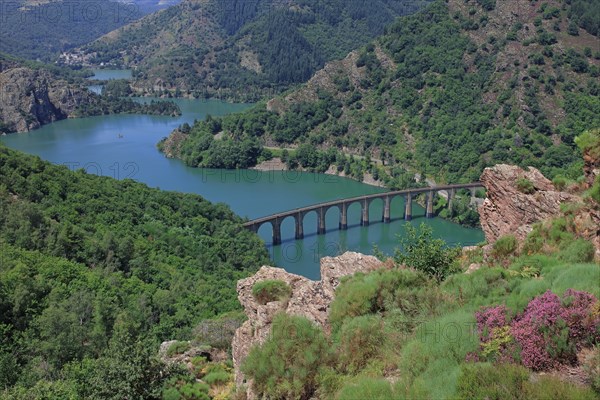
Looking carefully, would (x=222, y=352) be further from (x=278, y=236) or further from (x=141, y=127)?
(x=141, y=127)

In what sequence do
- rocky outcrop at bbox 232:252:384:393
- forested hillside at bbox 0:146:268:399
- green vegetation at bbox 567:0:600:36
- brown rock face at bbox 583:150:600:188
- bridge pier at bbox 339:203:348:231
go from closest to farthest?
rocky outcrop at bbox 232:252:384:393, brown rock face at bbox 583:150:600:188, forested hillside at bbox 0:146:268:399, bridge pier at bbox 339:203:348:231, green vegetation at bbox 567:0:600:36

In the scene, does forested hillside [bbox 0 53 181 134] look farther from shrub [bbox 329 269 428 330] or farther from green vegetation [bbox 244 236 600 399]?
green vegetation [bbox 244 236 600 399]

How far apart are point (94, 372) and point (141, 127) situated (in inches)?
3191

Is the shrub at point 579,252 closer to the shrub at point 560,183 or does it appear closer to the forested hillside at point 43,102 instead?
the shrub at point 560,183

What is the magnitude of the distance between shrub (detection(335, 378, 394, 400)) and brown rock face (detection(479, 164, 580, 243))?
420 centimetres

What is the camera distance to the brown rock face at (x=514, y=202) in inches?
349

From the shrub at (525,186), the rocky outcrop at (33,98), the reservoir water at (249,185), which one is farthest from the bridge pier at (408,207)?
the rocky outcrop at (33,98)

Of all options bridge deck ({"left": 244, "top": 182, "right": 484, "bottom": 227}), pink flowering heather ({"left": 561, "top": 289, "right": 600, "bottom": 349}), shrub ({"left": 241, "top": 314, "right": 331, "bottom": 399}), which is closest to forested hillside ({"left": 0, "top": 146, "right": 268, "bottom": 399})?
shrub ({"left": 241, "top": 314, "right": 331, "bottom": 399})

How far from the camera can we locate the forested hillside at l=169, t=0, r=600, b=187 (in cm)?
5388

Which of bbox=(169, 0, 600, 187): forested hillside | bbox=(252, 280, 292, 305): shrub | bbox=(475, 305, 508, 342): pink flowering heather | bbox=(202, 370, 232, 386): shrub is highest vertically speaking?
bbox=(475, 305, 508, 342): pink flowering heather

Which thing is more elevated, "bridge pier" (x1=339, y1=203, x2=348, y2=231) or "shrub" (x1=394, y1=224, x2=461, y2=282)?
"shrub" (x1=394, y1=224, x2=461, y2=282)

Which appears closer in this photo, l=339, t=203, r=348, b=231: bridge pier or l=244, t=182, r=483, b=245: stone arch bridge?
l=244, t=182, r=483, b=245: stone arch bridge

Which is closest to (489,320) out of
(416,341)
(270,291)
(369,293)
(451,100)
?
(416,341)

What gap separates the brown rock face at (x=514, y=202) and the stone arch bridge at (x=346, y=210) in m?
29.3
